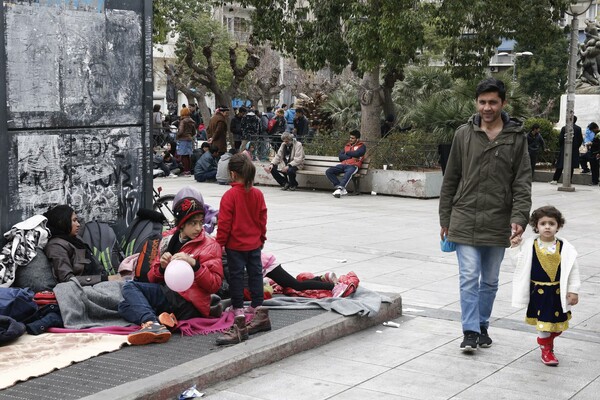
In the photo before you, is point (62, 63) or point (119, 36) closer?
point (62, 63)

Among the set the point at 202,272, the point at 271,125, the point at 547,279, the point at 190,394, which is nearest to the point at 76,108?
the point at 202,272

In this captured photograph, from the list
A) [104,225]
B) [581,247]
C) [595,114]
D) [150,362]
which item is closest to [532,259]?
[150,362]

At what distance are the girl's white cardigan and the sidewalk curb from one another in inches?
53.1

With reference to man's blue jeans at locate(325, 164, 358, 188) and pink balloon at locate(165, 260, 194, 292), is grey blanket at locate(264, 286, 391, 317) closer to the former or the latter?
pink balloon at locate(165, 260, 194, 292)

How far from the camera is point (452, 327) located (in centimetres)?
714

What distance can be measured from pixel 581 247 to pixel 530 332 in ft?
15.7

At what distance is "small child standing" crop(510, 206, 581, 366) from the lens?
5.98 m

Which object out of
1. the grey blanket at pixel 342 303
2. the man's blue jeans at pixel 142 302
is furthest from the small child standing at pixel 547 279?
the man's blue jeans at pixel 142 302

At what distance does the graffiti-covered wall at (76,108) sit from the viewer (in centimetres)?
705

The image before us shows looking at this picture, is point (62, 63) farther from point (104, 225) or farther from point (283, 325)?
point (283, 325)

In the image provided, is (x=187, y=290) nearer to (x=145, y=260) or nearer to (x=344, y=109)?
(x=145, y=260)

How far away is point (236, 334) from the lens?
6.12 meters

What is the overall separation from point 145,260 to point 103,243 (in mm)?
→ 1021

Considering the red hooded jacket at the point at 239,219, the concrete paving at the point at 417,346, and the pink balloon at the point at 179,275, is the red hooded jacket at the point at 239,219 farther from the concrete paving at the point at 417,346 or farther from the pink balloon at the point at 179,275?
the concrete paving at the point at 417,346
